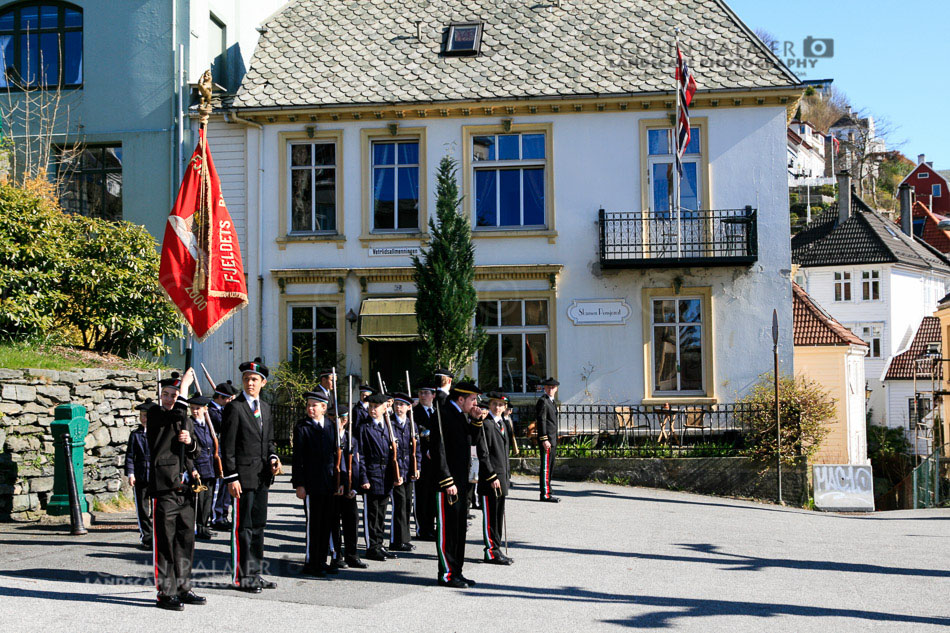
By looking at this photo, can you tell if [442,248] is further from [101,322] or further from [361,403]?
[361,403]

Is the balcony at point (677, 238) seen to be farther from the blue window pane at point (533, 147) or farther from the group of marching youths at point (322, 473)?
the group of marching youths at point (322, 473)

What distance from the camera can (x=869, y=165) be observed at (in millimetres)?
82250

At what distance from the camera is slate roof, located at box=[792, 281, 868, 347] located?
26.7 metres

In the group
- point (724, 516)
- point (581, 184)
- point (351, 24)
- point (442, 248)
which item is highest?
point (351, 24)

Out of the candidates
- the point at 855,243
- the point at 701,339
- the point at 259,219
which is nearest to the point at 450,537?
the point at 701,339

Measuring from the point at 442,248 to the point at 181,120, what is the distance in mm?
6684

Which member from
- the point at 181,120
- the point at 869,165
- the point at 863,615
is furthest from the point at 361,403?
the point at 869,165

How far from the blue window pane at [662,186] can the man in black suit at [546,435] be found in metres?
7.07

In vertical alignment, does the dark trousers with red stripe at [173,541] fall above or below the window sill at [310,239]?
below

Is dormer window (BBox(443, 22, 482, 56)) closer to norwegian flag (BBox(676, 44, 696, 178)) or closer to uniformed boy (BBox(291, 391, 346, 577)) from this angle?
norwegian flag (BBox(676, 44, 696, 178))

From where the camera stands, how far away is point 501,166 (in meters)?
21.9

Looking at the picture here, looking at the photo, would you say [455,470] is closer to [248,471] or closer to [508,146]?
[248,471]

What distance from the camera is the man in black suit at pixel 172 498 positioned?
8344 millimetres

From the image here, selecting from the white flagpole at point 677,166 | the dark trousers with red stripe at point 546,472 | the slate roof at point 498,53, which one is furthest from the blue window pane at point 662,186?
the dark trousers with red stripe at point 546,472
